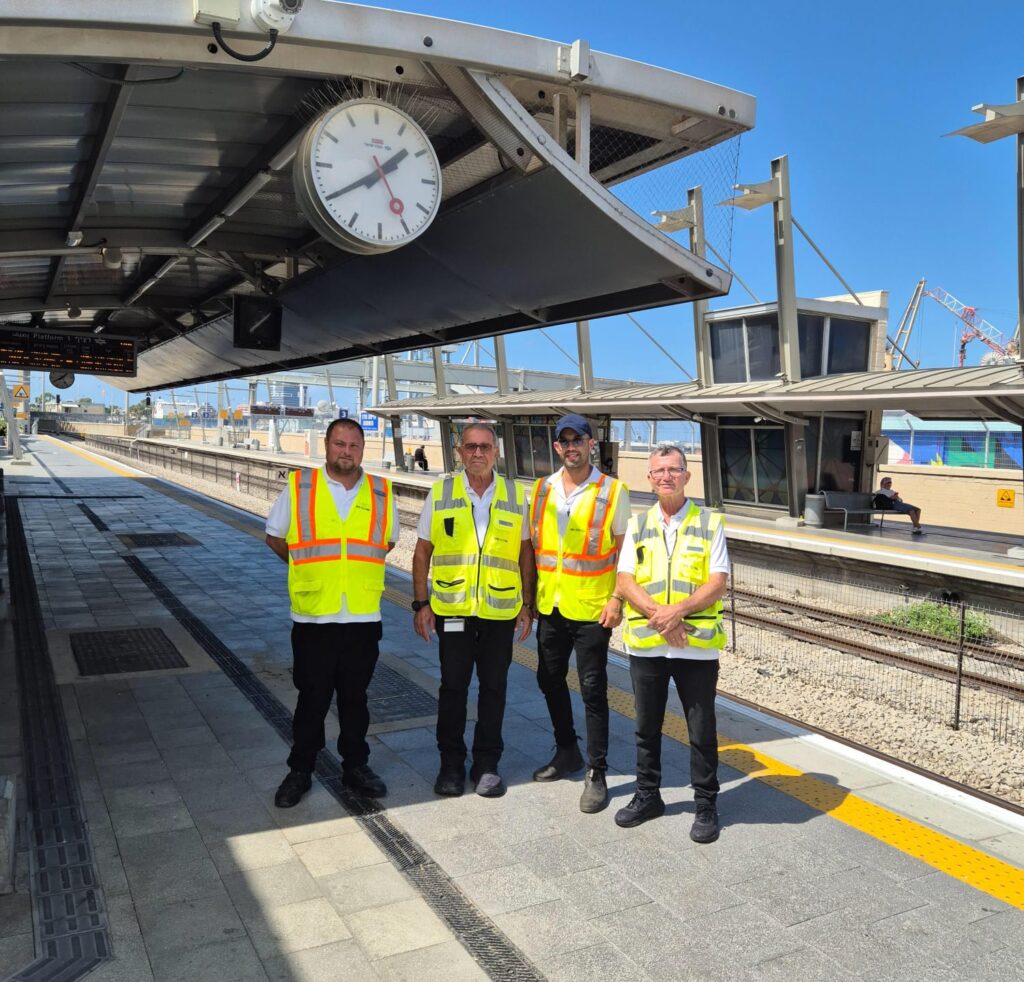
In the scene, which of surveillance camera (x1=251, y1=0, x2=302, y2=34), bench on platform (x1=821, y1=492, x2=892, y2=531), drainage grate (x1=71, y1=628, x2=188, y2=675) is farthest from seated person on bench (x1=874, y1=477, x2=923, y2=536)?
surveillance camera (x1=251, y1=0, x2=302, y2=34)

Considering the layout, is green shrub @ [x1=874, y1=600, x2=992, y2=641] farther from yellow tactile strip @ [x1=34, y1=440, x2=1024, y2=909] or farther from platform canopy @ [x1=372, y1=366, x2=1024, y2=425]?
yellow tactile strip @ [x1=34, y1=440, x2=1024, y2=909]

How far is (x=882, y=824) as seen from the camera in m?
4.17

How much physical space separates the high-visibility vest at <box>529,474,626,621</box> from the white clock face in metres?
1.73

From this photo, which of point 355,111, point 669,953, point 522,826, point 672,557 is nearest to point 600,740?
point 522,826

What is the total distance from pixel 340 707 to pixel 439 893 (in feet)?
4.20

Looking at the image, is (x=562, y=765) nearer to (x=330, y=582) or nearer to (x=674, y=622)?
(x=674, y=622)

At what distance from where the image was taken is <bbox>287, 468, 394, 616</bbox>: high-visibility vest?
4.21 metres

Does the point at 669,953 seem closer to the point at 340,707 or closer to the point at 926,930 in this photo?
the point at 926,930

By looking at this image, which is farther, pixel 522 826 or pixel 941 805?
pixel 941 805

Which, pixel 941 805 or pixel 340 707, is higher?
pixel 340 707

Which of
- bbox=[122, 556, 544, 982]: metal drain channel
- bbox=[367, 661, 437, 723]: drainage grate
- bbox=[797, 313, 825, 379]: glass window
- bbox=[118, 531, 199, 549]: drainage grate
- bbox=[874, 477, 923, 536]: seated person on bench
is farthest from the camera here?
bbox=[797, 313, 825, 379]: glass window

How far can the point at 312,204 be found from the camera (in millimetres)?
4484

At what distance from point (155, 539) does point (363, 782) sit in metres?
11.5

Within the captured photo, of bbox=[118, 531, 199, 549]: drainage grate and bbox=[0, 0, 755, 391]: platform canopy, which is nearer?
bbox=[0, 0, 755, 391]: platform canopy
